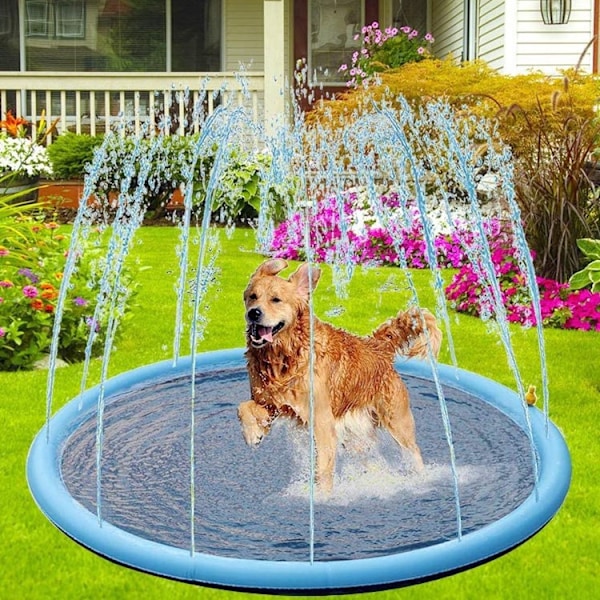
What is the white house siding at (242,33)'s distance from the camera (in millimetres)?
17047

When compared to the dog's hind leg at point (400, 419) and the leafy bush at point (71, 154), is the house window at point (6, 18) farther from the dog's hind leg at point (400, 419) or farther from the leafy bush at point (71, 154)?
the dog's hind leg at point (400, 419)

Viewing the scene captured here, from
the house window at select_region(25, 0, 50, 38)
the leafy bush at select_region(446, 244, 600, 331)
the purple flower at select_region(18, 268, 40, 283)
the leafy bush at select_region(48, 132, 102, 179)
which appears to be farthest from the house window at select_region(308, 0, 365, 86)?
the purple flower at select_region(18, 268, 40, 283)

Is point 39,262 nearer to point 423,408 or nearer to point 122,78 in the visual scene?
point 423,408

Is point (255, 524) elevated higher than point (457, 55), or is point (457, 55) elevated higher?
point (457, 55)

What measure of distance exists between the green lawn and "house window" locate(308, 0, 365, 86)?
9034mm

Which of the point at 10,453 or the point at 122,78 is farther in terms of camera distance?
the point at 122,78

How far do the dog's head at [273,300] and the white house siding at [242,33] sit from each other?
14375 millimetres

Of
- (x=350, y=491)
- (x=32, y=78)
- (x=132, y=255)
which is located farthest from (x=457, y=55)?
(x=350, y=491)

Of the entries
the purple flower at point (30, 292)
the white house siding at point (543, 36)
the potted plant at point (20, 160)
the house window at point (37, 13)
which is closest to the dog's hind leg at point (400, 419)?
the purple flower at point (30, 292)

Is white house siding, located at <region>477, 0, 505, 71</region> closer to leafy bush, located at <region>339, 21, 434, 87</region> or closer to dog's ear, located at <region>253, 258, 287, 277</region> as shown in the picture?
leafy bush, located at <region>339, 21, 434, 87</region>

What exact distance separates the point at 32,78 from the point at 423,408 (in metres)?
11.6

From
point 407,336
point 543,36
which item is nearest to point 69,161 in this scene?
point 543,36

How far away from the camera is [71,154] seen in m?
12.9

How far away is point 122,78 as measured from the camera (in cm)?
1427
